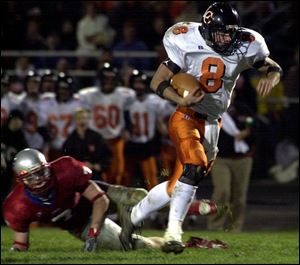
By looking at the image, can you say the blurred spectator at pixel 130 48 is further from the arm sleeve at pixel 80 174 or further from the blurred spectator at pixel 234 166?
the arm sleeve at pixel 80 174

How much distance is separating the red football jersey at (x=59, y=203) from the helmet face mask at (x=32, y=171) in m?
0.21

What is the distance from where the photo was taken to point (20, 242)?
31.3ft

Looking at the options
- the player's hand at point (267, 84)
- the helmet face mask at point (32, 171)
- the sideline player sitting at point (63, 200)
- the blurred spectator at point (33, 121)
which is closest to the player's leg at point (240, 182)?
the blurred spectator at point (33, 121)

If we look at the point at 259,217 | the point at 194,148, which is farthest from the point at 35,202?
the point at 259,217

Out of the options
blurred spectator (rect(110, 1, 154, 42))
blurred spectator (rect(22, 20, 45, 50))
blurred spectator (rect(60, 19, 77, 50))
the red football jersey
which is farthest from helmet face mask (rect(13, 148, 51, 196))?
blurred spectator (rect(60, 19, 77, 50))

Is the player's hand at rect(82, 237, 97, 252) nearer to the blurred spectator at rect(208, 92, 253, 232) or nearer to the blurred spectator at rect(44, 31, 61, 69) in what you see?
the blurred spectator at rect(208, 92, 253, 232)

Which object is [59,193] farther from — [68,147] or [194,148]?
[68,147]

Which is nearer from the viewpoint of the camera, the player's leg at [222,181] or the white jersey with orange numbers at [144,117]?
the player's leg at [222,181]

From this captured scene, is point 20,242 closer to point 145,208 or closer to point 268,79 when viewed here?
point 145,208

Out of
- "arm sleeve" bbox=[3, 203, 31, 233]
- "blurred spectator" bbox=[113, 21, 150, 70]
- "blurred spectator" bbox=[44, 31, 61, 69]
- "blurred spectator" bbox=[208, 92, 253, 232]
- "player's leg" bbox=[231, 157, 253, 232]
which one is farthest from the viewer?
"blurred spectator" bbox=[44, 31, 61, 69]

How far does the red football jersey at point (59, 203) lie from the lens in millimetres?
8961

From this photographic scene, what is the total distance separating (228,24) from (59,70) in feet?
24.4

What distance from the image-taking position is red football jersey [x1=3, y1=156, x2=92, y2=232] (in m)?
8.96

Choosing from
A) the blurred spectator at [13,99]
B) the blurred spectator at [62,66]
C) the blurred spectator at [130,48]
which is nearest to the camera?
the blurred spectator at [13,99]
